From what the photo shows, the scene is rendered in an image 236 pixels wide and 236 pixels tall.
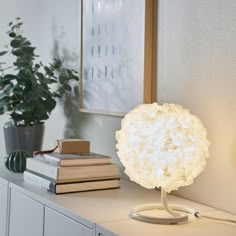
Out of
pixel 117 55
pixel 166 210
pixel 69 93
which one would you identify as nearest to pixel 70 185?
pixel 166 210

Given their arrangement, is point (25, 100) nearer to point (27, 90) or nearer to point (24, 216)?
point (27, 90)

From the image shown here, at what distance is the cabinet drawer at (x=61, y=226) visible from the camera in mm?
1287

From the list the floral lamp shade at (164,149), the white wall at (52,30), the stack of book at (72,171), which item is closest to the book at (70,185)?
the stack of book at (72,171)

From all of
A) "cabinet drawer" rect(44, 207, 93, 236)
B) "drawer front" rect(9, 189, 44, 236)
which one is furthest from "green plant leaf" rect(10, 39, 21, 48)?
"cabinet drawer" rect(44, 207, 93, 236)

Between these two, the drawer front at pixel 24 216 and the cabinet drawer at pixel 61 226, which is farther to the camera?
the drawer front at pixel 24 216

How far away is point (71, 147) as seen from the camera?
1728 millimetres

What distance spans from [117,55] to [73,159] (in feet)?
1.69

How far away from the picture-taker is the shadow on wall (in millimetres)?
2260

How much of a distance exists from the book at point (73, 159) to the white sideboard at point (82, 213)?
108 millimetres

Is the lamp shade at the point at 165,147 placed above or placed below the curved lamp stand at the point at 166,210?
above

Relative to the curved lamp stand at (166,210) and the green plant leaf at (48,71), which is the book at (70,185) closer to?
the curved lamp stand at (166,210)

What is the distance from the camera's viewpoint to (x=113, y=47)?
1904mm

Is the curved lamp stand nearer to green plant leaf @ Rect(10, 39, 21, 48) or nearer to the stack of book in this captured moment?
the stack of book

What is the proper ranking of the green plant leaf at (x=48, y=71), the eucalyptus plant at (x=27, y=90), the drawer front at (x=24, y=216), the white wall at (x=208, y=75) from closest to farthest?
the white wall at (x=208, y=75)
the drawer front at (x=24, y=216)
the eucalyptus plant at (x=27, y=90)
the green plant leaf at (x=48, y=71)
